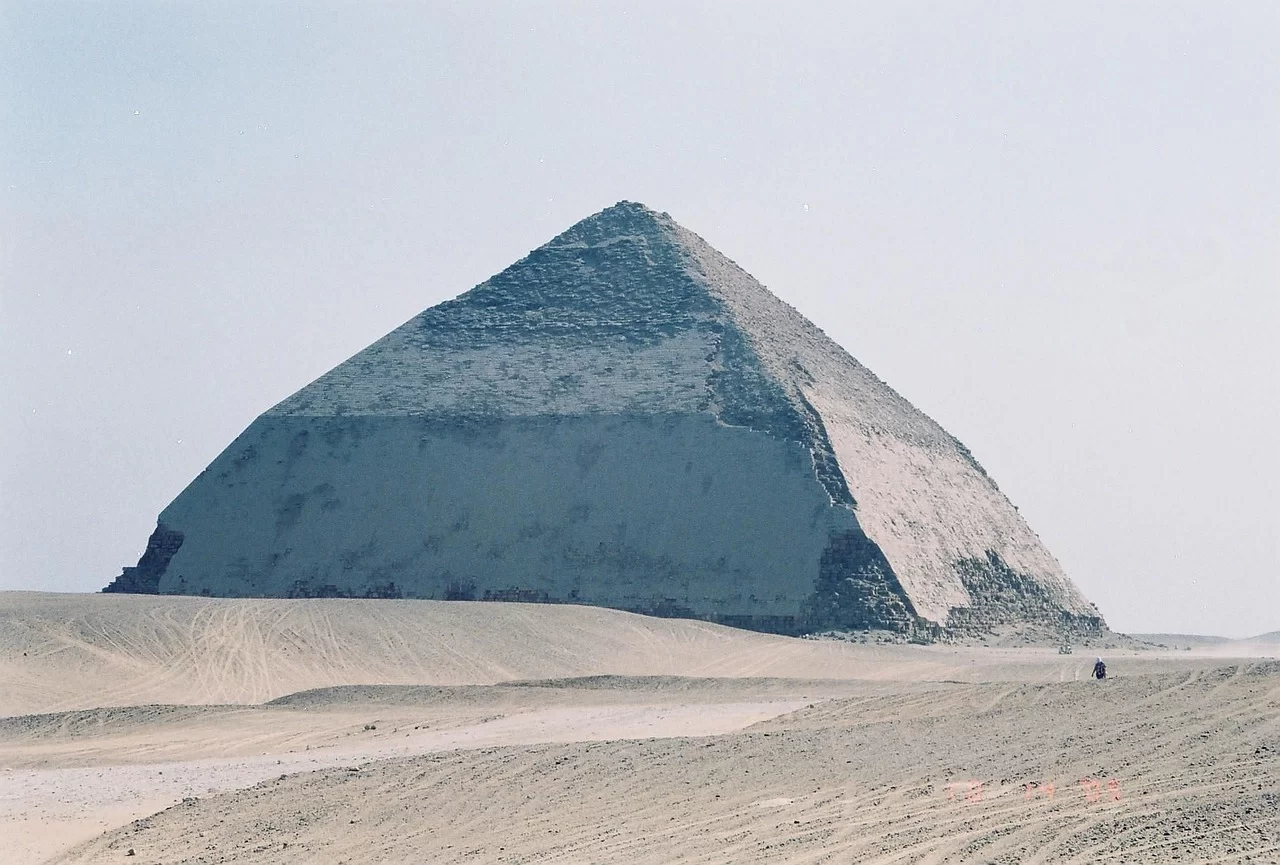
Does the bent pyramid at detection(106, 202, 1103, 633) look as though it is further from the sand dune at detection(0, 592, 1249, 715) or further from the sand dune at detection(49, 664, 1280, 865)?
the sand dune at detection(49, 664, 1280, 865)

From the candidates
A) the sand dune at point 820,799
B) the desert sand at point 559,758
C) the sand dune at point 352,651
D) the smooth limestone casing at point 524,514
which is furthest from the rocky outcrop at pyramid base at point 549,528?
the sand dune at point 820,799

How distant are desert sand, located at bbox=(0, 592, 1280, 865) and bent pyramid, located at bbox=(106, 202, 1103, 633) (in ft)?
43.5

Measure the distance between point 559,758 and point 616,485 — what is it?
101 ft

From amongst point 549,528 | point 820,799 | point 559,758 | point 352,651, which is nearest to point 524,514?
point 549,528

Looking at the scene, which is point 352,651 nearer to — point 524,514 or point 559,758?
point 559,758

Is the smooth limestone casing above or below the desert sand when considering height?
above

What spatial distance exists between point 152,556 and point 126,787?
117 feet

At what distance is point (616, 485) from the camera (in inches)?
1879

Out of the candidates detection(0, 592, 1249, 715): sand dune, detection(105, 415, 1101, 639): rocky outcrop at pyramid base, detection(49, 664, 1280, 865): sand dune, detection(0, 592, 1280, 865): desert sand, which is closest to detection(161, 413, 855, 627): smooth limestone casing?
detection(105, 415, 1101, 639): rocky outcrop at pyramid base

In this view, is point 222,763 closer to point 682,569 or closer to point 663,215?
point 682,569

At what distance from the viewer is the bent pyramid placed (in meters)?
44.9

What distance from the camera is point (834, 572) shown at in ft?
144

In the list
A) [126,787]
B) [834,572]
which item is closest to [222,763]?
[126,787]

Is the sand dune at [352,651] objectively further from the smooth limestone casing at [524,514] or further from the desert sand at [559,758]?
the smooth limestone casing at [524,514]
